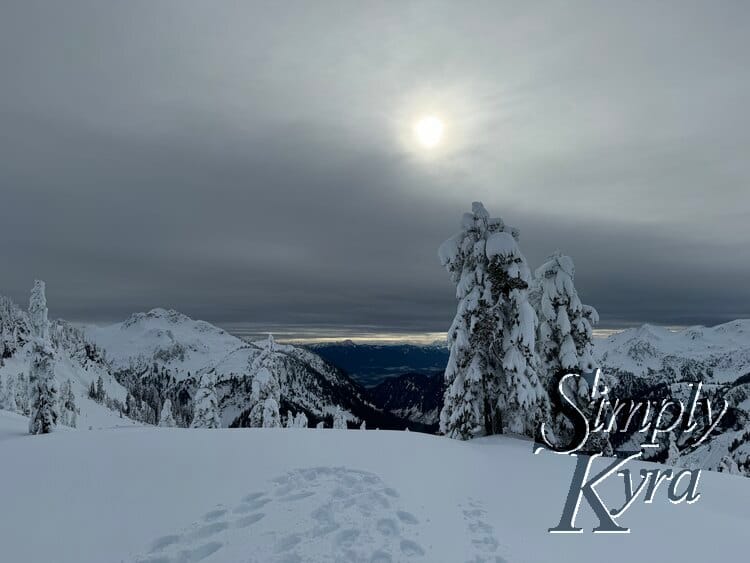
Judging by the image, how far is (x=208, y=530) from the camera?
6.46 meters

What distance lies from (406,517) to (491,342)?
11.2m

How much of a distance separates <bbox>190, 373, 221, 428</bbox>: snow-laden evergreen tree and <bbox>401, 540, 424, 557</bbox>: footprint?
41053mm

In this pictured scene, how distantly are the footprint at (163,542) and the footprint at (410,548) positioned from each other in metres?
3.57

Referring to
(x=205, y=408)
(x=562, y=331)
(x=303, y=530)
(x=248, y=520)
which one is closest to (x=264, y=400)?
(x=205, y=408)

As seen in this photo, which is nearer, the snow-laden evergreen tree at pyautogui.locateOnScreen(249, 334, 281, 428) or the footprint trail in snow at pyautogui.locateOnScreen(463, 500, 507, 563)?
the footprint trail in snow at pyautogui.locateOnScreen(463, 500, 507, 563)

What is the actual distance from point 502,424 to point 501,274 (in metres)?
6.72

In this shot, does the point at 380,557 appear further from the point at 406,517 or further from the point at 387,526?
the point at 406,517

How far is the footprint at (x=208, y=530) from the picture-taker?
633 centimetres

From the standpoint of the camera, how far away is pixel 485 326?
682 inches

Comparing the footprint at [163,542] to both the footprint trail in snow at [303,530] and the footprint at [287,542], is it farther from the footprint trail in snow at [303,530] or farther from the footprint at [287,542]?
the footprint at [287,542]

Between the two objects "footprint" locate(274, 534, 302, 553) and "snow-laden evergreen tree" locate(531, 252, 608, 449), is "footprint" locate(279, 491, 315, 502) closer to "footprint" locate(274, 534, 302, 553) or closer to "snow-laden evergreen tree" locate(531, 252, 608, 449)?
"footprint" locate(274, 534, 302, 553)

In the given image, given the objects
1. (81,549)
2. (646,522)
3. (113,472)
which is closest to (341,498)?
(81,549)

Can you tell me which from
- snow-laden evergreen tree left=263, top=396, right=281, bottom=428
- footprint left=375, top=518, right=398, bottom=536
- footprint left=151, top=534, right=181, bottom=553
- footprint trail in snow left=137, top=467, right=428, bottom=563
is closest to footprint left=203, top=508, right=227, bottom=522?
footprint trail in snow left=137, top=467, right=428, bottom=563

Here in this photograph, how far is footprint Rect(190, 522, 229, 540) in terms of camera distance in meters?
6.33
